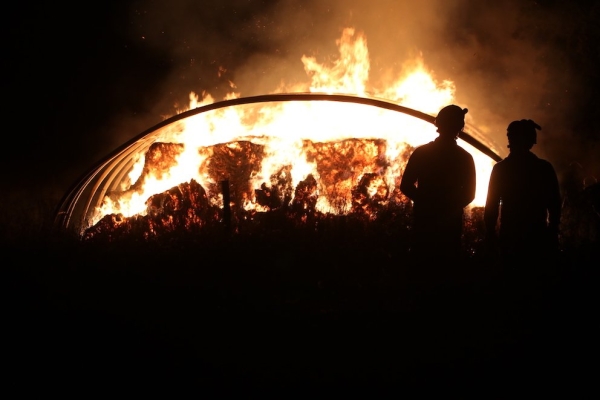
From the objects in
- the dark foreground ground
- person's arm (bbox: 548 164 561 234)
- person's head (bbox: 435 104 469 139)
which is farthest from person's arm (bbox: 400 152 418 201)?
person's arm (bbox: 548 164 561 234)

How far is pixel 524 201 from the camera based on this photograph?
486 cm

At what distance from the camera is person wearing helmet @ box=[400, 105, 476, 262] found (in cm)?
475

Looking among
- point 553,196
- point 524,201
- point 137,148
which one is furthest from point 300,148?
point 553,196

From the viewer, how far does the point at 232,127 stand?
10.4 m

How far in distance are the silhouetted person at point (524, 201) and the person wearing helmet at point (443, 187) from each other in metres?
0.36

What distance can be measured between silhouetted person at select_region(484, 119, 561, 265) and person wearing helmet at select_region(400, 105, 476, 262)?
357 millimetres

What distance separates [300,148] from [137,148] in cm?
316

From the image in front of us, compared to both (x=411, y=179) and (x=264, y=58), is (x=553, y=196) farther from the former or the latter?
(x=264, y=58)

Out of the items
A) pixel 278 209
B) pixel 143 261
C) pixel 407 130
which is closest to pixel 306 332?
pixel 143 261

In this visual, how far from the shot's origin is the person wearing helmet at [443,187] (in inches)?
187

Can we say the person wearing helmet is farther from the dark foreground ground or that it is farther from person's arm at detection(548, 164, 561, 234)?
person's arm at detection(548, 164, 561, 234)

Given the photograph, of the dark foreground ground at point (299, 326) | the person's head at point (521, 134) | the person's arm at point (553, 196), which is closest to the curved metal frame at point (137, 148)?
the dark foreground ground at point (299, 326)

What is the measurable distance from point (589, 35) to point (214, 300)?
1141 centimetres

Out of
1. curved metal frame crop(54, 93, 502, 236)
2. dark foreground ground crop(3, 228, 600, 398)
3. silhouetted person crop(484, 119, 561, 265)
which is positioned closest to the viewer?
dark foreground ground crop(3, 228, 600, 398)
